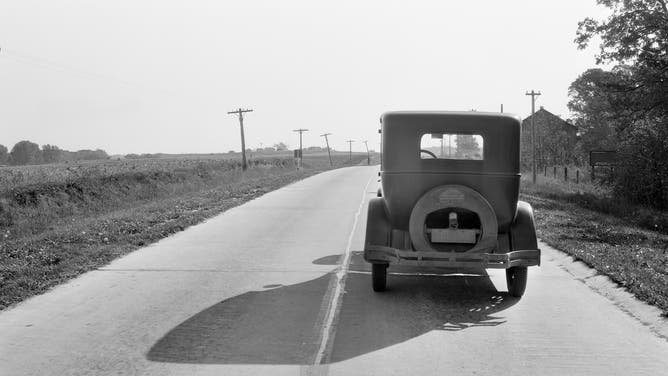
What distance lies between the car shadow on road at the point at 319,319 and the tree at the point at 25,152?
368ft

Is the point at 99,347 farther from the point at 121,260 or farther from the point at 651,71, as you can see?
the point at 651,71

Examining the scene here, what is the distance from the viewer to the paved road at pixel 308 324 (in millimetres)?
5594

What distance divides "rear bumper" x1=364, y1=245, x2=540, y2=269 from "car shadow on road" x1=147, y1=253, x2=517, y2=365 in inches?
19.0

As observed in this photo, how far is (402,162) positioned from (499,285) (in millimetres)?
2256

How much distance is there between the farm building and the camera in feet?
207

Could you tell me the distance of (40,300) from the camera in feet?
26.3

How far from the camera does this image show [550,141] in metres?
67.5

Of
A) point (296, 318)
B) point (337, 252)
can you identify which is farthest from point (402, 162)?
point (337, 252)

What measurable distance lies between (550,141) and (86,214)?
176 feet

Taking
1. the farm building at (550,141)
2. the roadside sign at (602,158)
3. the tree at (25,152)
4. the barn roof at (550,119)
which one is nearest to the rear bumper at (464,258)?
Answer: the roadside sign at (602,158)

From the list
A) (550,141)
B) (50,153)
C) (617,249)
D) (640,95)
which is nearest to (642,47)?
(640,95)

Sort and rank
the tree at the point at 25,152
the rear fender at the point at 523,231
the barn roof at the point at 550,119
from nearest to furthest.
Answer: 1. the rear fender at the point at 523,231
2. the barn roof at the point at 550,119
3. the tree at the point at 25,152

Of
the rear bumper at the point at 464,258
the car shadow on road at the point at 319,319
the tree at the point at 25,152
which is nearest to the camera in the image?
the car shadow on road at the point at 319,319

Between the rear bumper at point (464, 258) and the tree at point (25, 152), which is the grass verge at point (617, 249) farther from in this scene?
the tree at point (25, 152)
